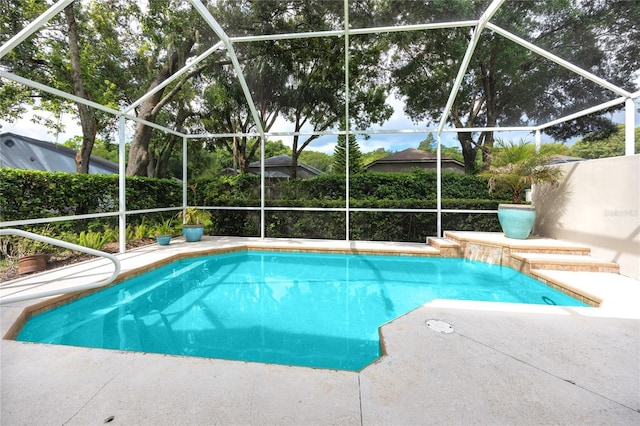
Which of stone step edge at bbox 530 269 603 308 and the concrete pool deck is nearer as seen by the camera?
the concrete pool deck

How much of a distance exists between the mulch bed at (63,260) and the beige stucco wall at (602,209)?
8.43 metres

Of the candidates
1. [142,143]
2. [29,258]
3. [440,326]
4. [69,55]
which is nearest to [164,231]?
[142,143]

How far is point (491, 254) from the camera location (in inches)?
206

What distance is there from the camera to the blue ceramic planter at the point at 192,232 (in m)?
6.62

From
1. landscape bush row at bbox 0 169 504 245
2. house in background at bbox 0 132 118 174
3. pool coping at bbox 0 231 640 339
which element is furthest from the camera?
house in background at bbox 0 132 118 174

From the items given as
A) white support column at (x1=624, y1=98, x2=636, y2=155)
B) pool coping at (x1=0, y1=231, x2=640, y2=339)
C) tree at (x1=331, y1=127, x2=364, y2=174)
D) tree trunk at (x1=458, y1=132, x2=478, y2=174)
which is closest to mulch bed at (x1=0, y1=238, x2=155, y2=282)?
pool coping at (x1=0, y1=231, x2=640, y2=339)

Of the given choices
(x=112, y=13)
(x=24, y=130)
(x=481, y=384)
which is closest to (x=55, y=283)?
(x=481, y=384)

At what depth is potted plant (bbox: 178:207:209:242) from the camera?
663 centimetres

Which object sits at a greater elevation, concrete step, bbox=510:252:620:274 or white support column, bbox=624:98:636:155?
→ white support column, bbox=624:98:636:155

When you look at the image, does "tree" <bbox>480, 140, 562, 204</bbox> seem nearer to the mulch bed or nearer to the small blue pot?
the small blue pot

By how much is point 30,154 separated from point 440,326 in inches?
667

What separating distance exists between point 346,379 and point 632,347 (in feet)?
7.16

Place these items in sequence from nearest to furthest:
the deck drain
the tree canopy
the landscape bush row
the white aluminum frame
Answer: the deck drain, the white aluminum frame, the tree canopy, the landscape bush row

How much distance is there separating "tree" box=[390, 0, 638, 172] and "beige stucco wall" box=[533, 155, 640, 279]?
66.8 inches
